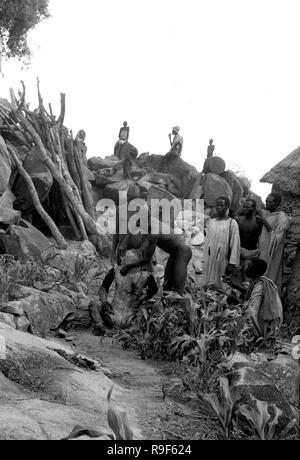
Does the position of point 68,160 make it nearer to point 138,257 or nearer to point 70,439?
point 138,257

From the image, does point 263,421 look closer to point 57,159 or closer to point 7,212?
point 7,212

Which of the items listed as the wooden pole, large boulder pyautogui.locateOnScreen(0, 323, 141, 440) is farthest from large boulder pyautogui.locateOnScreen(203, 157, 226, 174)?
large boulder pyautogui.locateOnScreen(0, 323, 141, 440)

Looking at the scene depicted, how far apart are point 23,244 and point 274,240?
4262 mm

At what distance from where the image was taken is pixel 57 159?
1191cm

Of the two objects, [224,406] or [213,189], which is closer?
[224,406]

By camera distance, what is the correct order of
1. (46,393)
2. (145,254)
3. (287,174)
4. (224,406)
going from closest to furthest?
(224,406) < (46,393) < (145,254) < (287,174)

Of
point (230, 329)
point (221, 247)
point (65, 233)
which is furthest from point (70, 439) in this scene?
point (65, 233)

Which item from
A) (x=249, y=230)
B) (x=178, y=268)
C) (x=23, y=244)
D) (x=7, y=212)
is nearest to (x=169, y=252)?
(x=178, y=268)

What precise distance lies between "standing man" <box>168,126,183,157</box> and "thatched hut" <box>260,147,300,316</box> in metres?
7.98

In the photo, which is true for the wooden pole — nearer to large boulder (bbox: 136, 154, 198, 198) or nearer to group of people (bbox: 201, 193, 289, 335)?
group of people (bbox: 201, 193, 289, 335)

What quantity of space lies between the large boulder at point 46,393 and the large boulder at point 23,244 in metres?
4.76

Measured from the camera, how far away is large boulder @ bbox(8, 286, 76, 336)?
18.6 ft
